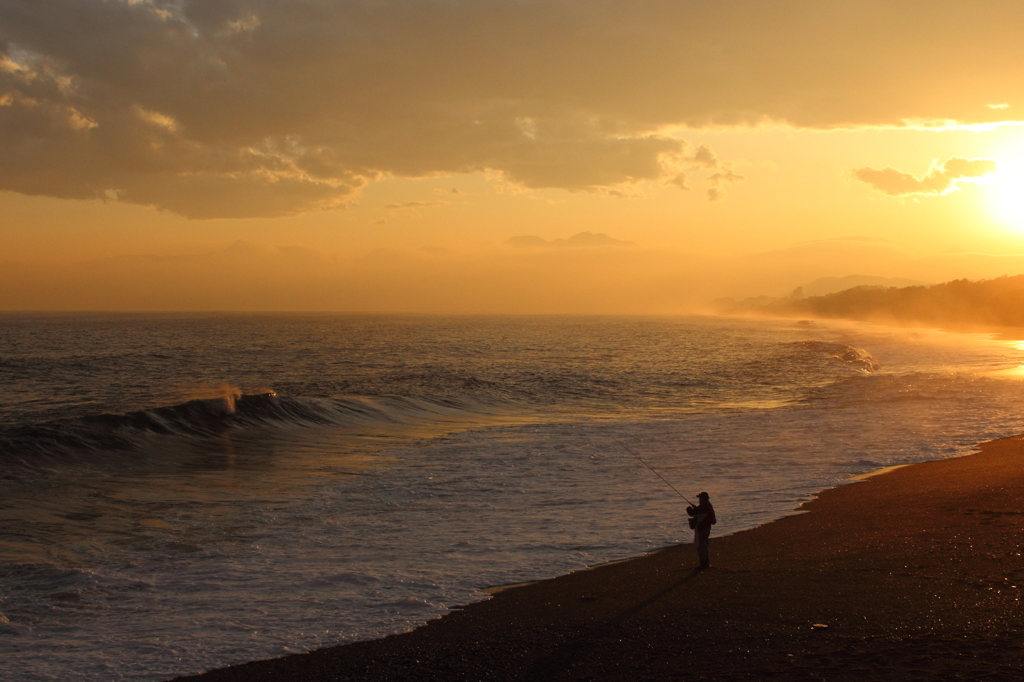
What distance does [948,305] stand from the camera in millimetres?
141125

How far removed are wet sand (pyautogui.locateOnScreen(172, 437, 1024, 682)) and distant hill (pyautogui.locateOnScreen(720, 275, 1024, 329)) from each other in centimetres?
11643

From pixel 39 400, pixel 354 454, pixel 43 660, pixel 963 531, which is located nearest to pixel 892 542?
pixel 963 531

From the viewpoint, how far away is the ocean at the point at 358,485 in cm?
788

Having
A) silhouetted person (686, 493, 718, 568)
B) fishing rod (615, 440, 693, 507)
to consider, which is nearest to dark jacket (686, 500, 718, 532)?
silhouetted person (686, 493, 718, 568)

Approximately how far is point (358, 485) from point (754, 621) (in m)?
10.0

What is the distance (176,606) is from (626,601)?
5.30 meters

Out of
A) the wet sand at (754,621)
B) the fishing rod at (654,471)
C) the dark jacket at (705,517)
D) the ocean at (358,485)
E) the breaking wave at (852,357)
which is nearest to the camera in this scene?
the wet sand at (754,621)

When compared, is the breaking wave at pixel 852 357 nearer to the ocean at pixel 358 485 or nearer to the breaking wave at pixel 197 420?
the ocean at pixel 358 485

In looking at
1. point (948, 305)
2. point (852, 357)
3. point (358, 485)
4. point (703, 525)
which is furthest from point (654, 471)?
point (948, 305)

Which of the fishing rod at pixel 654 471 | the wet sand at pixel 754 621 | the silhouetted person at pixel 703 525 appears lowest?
the fishing rod at pixel 654 471

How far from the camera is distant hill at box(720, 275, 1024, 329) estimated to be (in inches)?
4505

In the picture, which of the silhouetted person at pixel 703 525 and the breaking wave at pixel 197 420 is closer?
the silhouetted person at pixel 703 525

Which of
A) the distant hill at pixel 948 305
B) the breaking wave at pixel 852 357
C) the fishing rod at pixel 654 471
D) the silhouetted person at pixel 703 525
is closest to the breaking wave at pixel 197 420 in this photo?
the fishing rod at pixel 654 471

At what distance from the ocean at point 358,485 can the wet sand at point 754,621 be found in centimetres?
77
